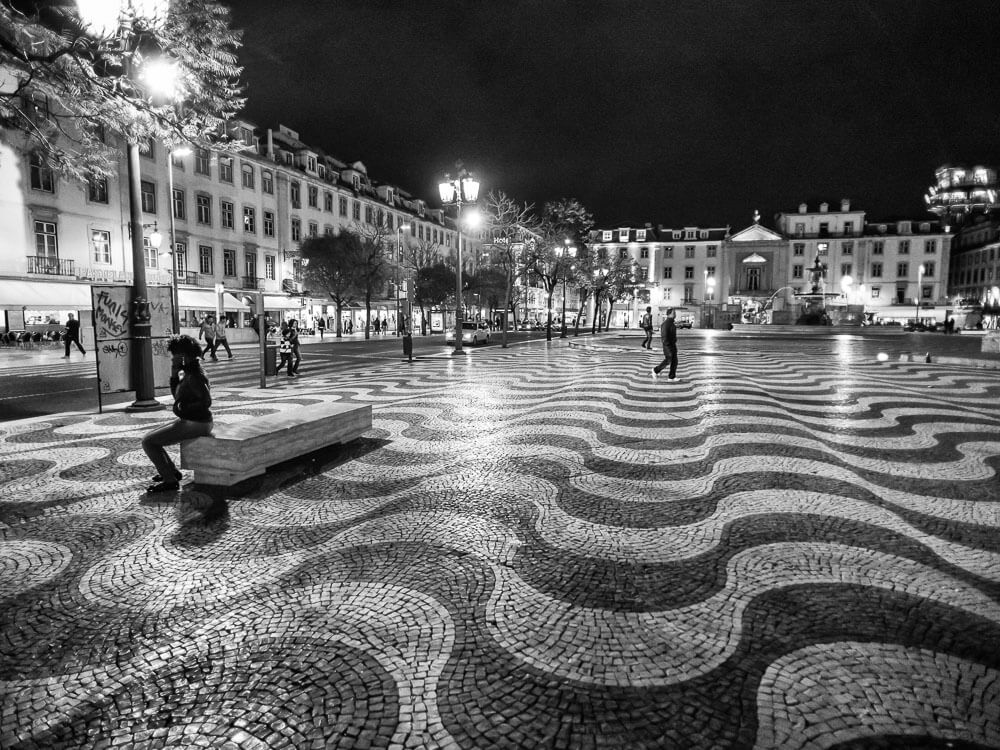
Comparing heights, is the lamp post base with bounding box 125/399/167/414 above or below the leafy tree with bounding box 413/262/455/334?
below

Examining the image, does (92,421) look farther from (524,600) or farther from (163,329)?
(524,600)

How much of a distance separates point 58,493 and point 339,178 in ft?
172

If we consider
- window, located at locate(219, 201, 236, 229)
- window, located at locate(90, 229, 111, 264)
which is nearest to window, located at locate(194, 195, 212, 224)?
window, located at locate(219, 201, 236, 229)

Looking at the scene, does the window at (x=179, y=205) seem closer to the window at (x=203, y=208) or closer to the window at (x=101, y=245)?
the window at (x=203, y=208)

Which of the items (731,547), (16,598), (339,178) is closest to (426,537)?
(731,547)

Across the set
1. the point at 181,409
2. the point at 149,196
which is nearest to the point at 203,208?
the point at 149,196

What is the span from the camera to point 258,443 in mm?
5422

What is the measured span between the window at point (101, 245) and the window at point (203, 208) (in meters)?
6.75

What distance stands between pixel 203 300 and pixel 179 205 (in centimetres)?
651

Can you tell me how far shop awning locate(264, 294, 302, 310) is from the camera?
4100 cm

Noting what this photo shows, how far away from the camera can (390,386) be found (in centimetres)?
1291

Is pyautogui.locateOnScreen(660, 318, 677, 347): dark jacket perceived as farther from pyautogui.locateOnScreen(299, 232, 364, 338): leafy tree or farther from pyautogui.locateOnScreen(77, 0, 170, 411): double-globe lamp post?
pyautogui.locateOnScreen(299, 232, 364, 338): leafy tree

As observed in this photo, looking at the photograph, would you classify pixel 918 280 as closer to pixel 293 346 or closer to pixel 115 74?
pixel 293 346

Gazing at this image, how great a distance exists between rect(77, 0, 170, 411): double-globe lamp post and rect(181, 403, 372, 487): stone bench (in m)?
4.53
